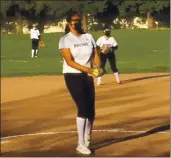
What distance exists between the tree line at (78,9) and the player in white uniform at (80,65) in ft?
117

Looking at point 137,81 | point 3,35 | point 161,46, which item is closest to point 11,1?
point 3,35

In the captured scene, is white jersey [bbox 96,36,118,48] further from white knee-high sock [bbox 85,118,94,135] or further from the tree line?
the tree line

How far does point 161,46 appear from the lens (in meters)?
38.1

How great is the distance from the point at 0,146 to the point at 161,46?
29858 millimetres

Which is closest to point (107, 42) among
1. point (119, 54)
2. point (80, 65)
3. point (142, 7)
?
point (80, 65)

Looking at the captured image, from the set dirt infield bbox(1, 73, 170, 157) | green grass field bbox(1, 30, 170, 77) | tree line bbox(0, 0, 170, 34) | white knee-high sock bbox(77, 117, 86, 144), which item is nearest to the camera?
white knee-high sock bbox(77, 117, 86, 144)

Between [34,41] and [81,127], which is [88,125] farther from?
[34,41]

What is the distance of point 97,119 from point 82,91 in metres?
3.67

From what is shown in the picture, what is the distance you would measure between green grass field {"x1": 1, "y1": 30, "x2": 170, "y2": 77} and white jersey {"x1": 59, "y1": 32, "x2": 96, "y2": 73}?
1404cm

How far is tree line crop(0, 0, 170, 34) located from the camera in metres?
45.8

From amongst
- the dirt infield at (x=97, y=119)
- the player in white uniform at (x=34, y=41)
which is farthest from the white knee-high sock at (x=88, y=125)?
the player in white uniform at (x=34, y=41)

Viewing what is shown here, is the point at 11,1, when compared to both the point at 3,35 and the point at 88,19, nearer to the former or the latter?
the point at 3,35

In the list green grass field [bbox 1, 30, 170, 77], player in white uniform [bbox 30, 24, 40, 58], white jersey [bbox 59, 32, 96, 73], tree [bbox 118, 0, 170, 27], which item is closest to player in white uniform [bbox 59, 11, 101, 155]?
white jersey [bbox 59, 32, 96, 73]

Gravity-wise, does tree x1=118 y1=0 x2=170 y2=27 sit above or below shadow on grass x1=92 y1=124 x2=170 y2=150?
below
